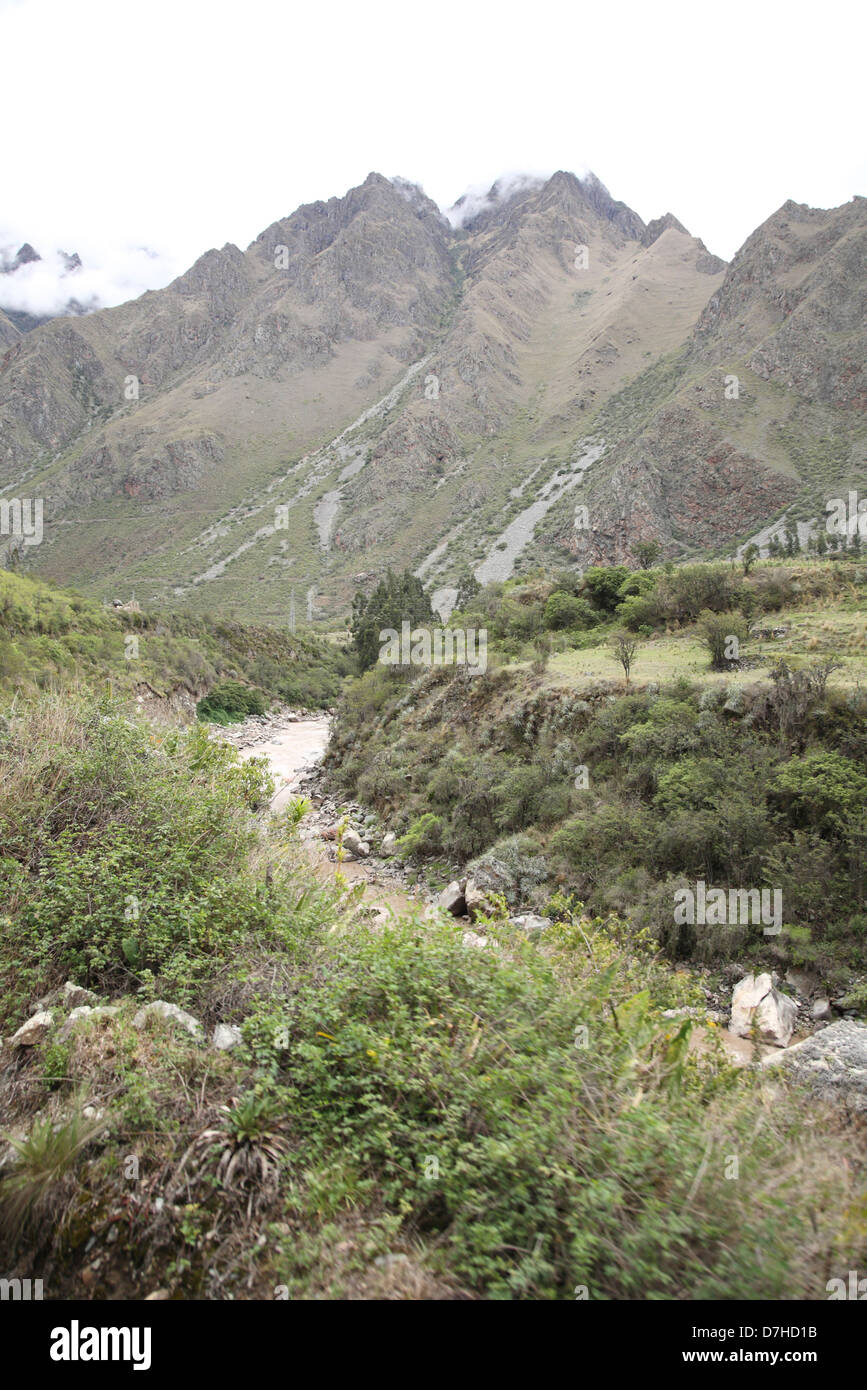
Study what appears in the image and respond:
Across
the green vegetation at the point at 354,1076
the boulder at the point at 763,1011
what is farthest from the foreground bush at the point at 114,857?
the boulder at the point at 763,1011

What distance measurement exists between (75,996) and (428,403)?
113 metres

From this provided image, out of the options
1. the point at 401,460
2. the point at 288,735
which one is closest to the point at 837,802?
the point at 288,735

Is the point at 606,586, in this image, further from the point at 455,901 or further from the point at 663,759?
the point at 455,901

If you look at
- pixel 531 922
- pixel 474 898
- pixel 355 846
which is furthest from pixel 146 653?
pixel 531 922

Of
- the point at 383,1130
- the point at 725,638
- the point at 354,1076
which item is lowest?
the point at 383,1130

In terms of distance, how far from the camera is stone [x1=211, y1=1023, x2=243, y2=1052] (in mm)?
3779

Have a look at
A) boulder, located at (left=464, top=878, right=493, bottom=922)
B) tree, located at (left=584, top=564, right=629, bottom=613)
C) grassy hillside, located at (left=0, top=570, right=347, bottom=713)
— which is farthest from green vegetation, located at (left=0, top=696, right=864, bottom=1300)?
tree, located at (left=584, top=564, right=629, bottom=613)

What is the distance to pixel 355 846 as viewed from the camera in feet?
45.6

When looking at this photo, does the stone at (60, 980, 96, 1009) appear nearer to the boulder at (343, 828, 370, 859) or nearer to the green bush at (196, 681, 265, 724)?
the boulder at (343, 828, 370, 859)

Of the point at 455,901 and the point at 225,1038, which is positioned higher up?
the point at 225,1038

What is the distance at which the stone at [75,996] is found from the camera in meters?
4.18

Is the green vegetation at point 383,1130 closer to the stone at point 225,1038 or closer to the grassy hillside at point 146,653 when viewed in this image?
the stone at point 225,1038

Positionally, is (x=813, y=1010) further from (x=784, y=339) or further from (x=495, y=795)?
(x=784, y=339)
